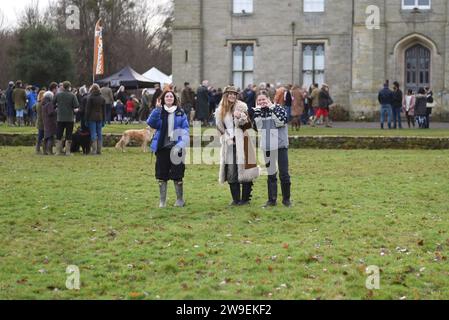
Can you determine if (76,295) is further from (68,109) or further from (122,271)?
(68,109)

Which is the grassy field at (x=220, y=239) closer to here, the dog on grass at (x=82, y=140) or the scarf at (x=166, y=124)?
the scarf at (x=166, y=124)

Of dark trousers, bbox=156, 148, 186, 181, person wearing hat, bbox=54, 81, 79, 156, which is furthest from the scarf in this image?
person wearing hat, bbox=54, 81, 79, 156

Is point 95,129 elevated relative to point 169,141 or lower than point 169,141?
lower

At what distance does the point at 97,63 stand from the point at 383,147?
15385 millimetres

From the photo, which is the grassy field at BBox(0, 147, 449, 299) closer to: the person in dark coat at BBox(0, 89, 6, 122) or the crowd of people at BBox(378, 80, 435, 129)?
the crowd of people at BBox(378, 80, 435, 129)

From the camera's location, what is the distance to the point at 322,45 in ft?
142

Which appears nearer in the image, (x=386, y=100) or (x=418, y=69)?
(x=386, y=100)

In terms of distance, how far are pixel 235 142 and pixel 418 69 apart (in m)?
28.3

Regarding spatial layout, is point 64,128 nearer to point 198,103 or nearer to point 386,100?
point 198,103

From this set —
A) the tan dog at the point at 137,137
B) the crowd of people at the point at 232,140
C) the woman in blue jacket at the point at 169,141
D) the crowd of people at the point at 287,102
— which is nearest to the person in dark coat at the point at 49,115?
the tan dog at the point at 137,137

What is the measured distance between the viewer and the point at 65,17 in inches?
2574

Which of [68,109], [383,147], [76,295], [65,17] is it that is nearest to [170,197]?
[76,295]

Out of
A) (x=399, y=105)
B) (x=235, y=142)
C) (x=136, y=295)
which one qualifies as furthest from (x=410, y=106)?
(x=136, y=295)
